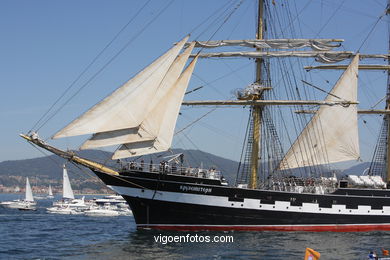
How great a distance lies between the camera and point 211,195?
34.5m

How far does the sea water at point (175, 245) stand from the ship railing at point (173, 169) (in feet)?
11.5

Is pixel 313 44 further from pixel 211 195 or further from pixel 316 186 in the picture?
pixel 211 195

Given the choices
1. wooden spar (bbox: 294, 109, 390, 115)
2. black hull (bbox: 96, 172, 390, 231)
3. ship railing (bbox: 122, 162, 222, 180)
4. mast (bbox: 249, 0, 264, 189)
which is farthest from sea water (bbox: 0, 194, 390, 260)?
wooden spar (bbox: 294, 109, 390, 115)

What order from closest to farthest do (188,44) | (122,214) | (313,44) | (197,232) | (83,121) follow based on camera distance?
(83,121) < (197,232) < (188,44) < (313,44) < (122,214)

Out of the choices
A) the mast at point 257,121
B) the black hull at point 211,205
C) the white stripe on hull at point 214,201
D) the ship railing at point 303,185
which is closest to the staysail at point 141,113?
the black hull at point 211,205

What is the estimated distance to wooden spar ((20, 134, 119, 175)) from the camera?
1257 inches

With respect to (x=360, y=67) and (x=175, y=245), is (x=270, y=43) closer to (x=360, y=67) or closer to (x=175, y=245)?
(x=360, y=67)

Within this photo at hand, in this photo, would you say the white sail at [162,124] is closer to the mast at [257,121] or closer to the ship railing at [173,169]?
the ship railing at [173,169]

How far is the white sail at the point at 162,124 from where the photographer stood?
32.9m

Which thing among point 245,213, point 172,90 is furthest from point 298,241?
point 172,90

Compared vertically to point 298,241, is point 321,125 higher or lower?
higher

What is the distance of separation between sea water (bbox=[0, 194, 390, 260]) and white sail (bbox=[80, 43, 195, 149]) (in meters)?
5.50

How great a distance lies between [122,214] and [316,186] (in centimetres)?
2958

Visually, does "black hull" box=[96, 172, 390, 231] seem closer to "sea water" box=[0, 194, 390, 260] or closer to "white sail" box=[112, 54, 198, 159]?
"sea water" box=[0, 194, 390, 260]
